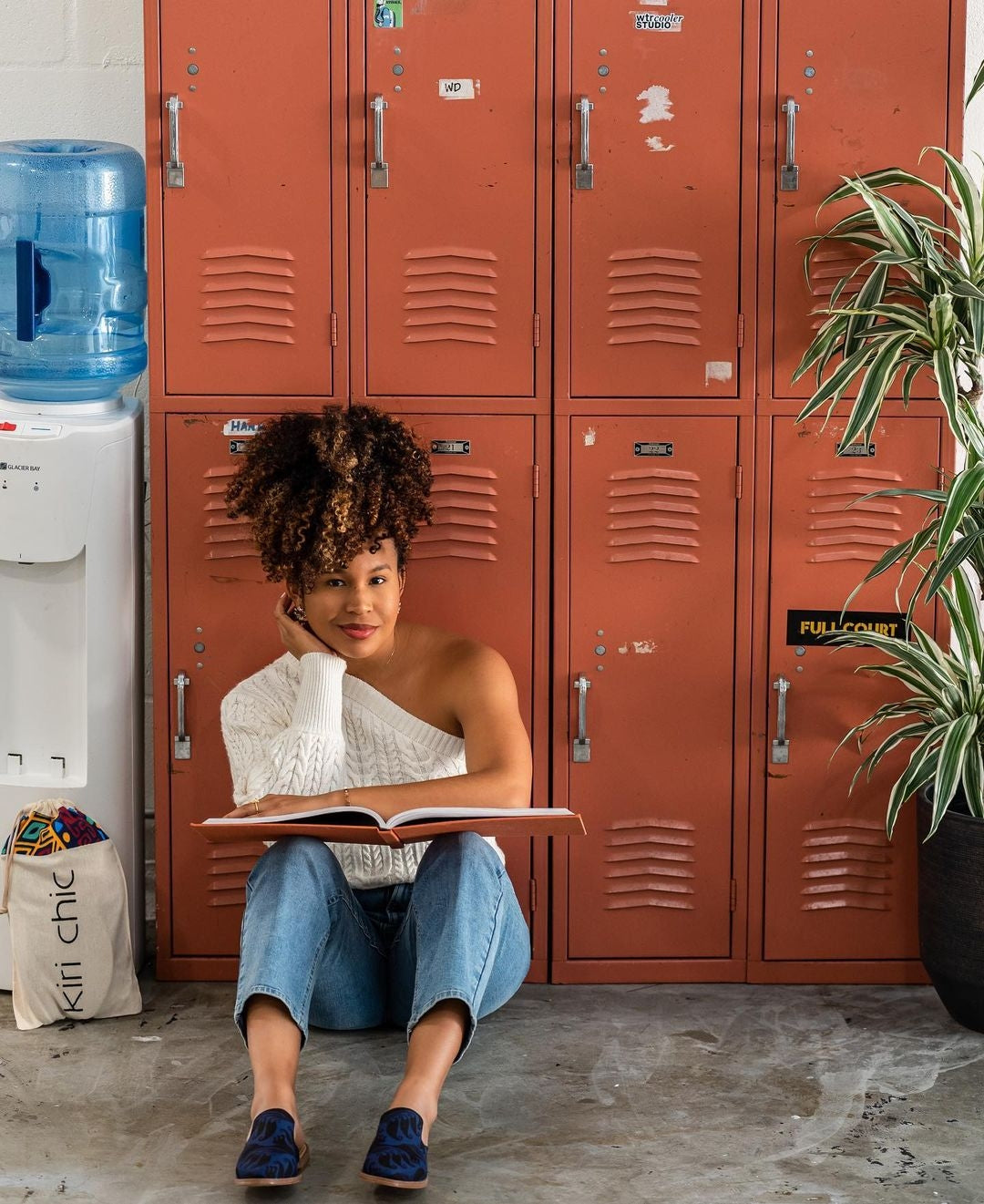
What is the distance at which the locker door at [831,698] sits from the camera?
292 centimetres

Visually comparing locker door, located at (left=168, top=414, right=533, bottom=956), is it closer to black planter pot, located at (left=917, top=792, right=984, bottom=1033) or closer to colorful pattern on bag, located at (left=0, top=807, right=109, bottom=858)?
colorful pattern on bag, located at (left=0, top=807, right=109, bottom=858)

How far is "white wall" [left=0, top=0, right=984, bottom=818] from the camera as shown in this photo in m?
3.30

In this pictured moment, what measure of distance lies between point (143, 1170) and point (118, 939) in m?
0.66

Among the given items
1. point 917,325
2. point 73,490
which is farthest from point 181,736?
point 917,325

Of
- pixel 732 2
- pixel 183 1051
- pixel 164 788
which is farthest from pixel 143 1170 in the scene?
pixel 732 2

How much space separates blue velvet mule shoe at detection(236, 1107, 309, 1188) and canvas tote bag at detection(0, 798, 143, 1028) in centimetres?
77

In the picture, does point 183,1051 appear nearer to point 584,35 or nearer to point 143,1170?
point 143,1170

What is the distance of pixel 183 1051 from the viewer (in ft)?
8.63

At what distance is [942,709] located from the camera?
2752 mm

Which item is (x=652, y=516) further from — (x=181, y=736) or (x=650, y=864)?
(x=181, y=736)

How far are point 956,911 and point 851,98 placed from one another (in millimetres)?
1690

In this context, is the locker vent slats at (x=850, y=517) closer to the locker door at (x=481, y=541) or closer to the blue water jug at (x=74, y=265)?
the locker door at (x=481, y=541)

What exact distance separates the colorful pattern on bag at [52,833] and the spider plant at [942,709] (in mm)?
1605

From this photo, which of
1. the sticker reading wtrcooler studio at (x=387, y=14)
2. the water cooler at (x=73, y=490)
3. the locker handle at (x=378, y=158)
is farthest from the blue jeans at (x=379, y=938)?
the sticker reading wtrcooler studio at (x=387, y=14)
